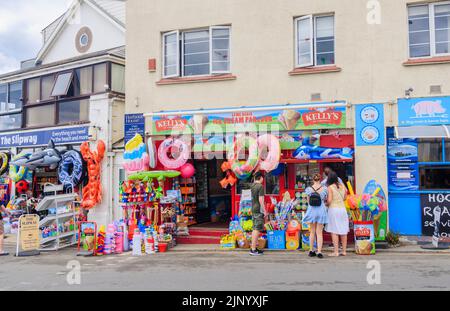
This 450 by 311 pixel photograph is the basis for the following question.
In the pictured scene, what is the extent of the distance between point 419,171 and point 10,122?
50.4ft

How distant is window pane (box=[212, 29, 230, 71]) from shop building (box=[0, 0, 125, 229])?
12.1ft

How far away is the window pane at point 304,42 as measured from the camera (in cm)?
1227

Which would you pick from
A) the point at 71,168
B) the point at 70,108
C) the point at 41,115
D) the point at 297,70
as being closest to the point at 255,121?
the point at 297,70

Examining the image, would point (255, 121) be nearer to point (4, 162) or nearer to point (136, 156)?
point (136, 156)

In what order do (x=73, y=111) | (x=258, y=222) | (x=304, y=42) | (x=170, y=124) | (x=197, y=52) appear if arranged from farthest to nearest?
(x=73, y=111) < (x=197, y=52) < (x=170, y=124) < (x=304, y=42) < (x=258, y=222)

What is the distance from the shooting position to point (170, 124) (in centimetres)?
1330

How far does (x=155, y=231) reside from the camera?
12094mm

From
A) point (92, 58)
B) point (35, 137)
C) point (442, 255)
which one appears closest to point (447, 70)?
point (442, 255)

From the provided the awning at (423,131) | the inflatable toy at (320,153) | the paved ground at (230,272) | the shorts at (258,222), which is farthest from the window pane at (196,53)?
the awning at (423,131)

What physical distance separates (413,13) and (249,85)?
15.2 ft

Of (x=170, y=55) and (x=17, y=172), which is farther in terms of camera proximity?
(x=17, y=172)

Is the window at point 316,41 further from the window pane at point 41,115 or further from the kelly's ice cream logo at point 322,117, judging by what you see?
the window pane at point 41,115
